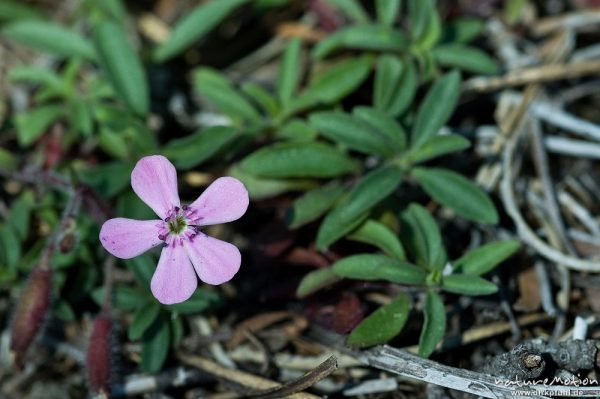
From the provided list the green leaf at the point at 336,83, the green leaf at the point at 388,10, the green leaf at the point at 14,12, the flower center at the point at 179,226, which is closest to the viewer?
the flower center at the point at 179,226

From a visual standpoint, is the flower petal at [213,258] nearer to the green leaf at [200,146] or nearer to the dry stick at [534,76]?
the green leaf at [200,146]

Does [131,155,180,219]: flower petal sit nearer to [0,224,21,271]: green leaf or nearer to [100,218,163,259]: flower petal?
[100,218,163,259]: flower petal

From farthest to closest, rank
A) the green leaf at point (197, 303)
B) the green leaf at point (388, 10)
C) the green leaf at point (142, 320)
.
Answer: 1. the green leaf at point (388, 10)
2. the green leaf at point (197, 303)
3. the green leaf at point (142, 320)

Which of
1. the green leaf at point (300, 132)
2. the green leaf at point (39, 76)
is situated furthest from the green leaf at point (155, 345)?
the green leaf at point (39, 76)

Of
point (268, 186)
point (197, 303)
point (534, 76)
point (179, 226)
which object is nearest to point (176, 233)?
point (179, 226)

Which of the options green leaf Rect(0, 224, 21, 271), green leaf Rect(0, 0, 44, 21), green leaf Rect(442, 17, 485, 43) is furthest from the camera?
green leaf Rect(0, 0, 44, 21)

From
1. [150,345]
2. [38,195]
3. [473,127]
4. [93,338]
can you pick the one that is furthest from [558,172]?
[38,195]

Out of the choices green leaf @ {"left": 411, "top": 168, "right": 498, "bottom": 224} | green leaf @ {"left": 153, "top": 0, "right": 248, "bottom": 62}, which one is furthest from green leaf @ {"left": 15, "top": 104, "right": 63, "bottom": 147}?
green leaf @ {"left": 411, "top": 168, "right": 498, "bottom": 224}
